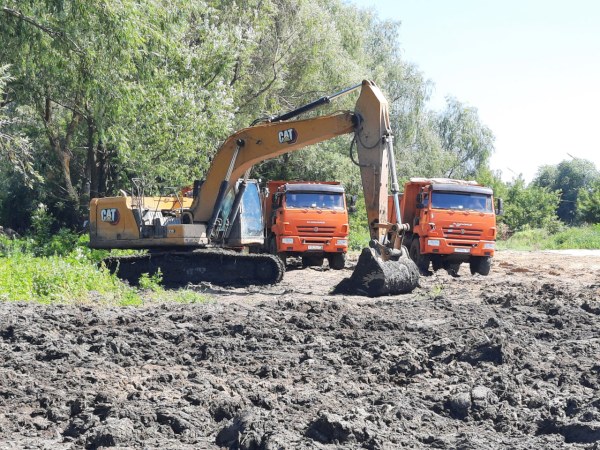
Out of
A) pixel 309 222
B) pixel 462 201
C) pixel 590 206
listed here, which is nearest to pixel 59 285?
pixel 309 222

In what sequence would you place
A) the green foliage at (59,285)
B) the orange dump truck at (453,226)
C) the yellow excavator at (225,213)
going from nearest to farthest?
the green foliage at (59,285), the yellow excavator at (225,213), the orange dump truck at (453,226)

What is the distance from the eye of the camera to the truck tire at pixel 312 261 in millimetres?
24469

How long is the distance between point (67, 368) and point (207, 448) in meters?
2.73

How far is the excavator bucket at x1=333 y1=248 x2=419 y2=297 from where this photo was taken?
16047 millimetres

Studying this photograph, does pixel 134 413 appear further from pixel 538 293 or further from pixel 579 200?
pixel 579 200

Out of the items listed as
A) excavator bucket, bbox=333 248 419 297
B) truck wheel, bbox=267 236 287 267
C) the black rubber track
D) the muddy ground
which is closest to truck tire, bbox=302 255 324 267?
truck wheel, bbox=267 236 287 267

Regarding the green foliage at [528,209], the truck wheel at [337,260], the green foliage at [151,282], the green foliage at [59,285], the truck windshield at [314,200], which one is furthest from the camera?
the green foliage at [528,209]

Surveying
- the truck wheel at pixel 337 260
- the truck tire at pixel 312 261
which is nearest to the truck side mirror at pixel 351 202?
the truck wheel at pixel 337 260

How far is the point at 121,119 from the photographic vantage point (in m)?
21.2

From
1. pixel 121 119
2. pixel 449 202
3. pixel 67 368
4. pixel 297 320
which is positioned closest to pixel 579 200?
pixel 449 202

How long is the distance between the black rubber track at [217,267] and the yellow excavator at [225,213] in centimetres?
2

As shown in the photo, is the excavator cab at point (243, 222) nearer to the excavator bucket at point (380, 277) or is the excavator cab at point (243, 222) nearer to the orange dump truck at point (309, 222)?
the excavator bucket at point (380, 277)

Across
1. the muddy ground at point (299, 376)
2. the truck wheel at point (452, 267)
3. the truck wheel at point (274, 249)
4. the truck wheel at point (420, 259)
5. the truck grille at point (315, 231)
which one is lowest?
the muddy ground at point (299, 376)

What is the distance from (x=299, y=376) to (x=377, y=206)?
26.7 ft
